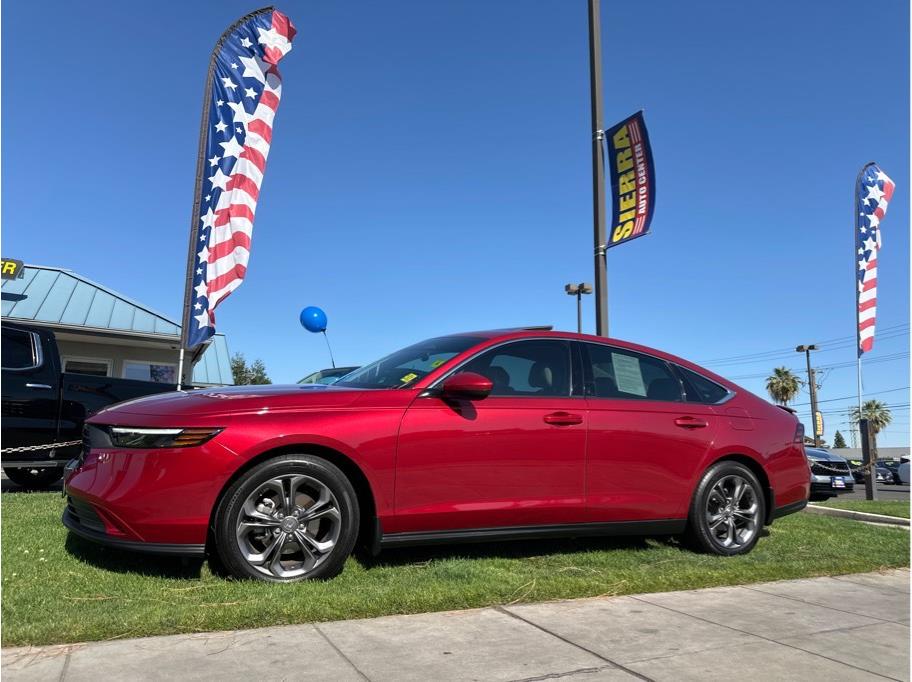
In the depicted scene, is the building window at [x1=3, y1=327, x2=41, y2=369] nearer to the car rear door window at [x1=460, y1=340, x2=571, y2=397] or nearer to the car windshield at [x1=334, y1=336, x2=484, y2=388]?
the car windshield at [x1=334, y1=336, x2=484, y2=388]

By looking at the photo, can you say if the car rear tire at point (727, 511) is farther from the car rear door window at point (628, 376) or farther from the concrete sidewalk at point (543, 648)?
the concrete sidewalk at point (543, 648)

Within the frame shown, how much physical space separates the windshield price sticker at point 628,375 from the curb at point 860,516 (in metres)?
3.57

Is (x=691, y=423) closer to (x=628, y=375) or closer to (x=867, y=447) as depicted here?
(x=628, y=375)

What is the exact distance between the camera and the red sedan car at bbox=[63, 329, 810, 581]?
3678mm

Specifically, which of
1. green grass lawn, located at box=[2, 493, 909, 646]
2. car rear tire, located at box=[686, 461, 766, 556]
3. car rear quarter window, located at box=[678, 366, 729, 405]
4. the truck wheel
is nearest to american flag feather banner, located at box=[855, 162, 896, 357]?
green grass lawn, located at box=[2, 493, 909, 646]

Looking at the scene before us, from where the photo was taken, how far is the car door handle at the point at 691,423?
16.8 feet

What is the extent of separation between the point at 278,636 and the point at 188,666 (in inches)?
17.4

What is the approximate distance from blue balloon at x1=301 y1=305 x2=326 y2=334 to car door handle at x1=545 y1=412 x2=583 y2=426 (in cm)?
856

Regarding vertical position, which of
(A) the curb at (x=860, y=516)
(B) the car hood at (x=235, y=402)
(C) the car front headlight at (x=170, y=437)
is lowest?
(A) the curb at (x=860, y=516)

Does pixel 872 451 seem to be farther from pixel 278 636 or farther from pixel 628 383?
pixel 278 636

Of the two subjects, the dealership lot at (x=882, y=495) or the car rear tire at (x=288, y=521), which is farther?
the dealership lot at (x=882, y=495)

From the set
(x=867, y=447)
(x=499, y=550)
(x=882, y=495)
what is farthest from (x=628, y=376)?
(x=882, y=495)

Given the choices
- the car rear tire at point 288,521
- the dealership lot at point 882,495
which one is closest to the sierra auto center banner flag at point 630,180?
the car rear tire at point 288,521

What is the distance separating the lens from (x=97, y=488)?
3736 mm
